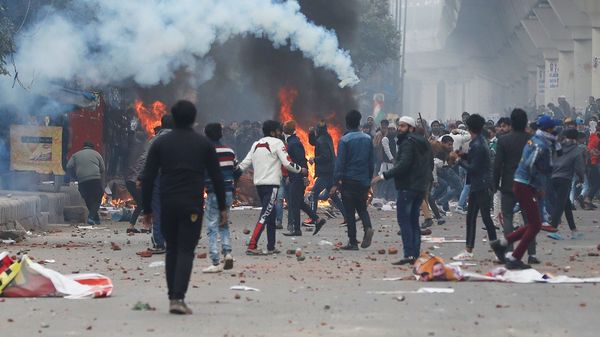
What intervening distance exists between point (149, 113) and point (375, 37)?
109ft

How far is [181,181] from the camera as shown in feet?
33.1

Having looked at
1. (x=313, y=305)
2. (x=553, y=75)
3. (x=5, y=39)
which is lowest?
(x=313, y=305)

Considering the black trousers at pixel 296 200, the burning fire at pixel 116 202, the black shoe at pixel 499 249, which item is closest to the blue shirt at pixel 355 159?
the black shoe at pixel 499 249

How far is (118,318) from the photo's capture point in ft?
32.1

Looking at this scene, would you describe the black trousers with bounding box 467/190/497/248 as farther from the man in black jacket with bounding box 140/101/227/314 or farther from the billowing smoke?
the billowing smoke

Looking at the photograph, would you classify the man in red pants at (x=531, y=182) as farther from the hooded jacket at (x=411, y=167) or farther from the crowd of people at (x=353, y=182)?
the hooded jacket at (x=411, y=167)

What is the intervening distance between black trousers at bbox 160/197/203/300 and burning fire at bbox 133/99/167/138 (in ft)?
73.8

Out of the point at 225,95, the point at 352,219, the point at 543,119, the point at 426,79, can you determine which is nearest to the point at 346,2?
the point at 225,95

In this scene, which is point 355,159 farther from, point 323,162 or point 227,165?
point 323,162

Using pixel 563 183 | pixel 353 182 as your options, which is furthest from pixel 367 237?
pixel 563 183

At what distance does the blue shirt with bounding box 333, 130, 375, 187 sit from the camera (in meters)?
15.8

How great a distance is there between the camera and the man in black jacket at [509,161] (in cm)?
1374

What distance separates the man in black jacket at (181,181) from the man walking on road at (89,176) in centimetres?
1237

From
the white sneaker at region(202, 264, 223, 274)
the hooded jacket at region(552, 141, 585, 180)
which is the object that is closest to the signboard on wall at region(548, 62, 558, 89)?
the hooded jacket at region(552, 141, 585, 180)
